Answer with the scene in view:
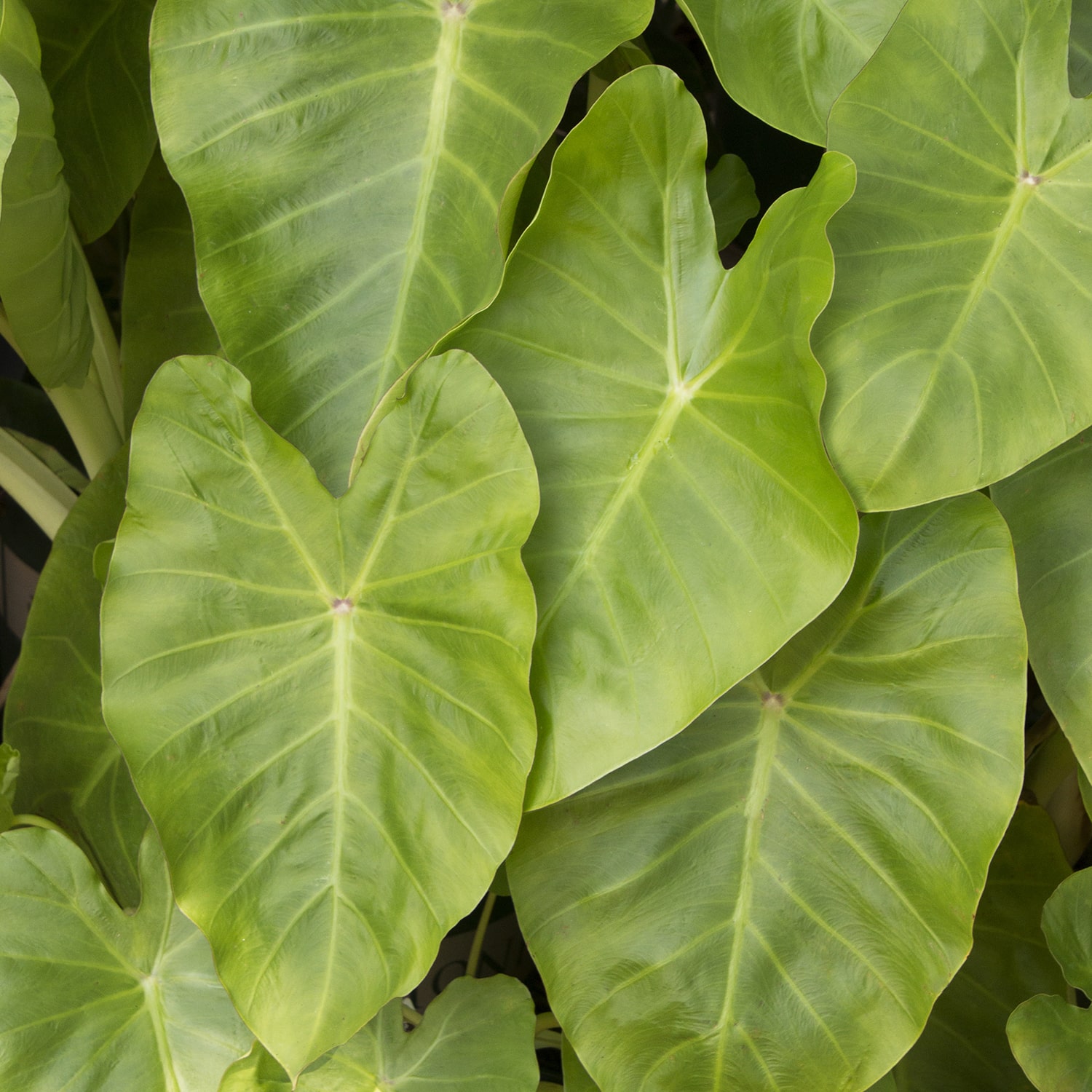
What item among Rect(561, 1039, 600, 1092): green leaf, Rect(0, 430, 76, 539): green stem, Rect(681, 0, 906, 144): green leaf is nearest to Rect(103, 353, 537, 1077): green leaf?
Rect(561, 1039, 600, 1092): green leaf

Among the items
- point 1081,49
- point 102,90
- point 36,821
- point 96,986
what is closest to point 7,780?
point 36,821

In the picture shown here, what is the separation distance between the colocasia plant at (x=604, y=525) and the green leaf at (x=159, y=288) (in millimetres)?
203

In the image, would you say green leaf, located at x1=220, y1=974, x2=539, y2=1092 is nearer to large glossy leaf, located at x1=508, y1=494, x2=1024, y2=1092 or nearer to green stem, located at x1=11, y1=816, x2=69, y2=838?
large glossy leaf, located at x1=508, y1=494, x2=1024, y2=1092

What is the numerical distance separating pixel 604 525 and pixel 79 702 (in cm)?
60

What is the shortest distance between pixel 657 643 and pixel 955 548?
10.2 inches

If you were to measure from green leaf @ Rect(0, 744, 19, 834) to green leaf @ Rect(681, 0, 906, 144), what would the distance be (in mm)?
847

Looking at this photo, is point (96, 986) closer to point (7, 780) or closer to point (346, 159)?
point (7, 780)

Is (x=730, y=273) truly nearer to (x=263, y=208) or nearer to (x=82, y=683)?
(x=263, y=208)

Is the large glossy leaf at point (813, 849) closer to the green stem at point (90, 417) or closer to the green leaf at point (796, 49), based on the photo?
the green leaf at point (796, 49)

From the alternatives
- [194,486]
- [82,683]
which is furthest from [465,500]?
[82,683]

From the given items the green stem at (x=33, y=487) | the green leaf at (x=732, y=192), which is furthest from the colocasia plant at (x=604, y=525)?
the green stem at (x=33, y=487)

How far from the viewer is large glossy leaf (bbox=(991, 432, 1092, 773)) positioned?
77 cm

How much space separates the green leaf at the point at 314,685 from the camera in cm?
71

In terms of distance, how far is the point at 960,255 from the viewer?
0.73 m
